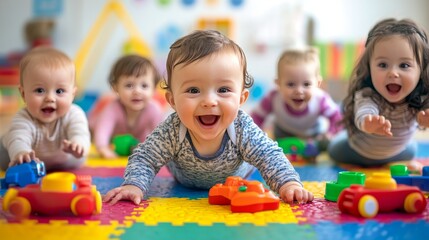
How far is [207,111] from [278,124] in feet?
3.54

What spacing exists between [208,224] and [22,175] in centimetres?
57

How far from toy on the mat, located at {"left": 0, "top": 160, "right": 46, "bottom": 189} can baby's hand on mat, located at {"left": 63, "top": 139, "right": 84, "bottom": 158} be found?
14cm

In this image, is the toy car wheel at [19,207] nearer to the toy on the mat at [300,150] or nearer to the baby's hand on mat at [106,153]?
the baby's hand on mat at [106,153]

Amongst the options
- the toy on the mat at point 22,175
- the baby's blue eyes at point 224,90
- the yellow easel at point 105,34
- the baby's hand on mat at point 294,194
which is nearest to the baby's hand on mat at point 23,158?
the toy on the mat at point 22,175

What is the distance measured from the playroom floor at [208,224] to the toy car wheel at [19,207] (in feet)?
0.06

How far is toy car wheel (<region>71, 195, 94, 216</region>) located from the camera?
987 millimetres

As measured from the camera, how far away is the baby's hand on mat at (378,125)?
50.4 inches

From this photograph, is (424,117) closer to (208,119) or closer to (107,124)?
(208,119)

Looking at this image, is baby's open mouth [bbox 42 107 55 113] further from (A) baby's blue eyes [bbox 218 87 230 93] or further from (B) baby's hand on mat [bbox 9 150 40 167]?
(A) baby's blue eyes [bbox 218 87 230 93]

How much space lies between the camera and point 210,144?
4.10ft

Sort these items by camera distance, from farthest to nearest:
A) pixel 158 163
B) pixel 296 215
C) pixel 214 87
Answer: pixel 158 163
pixel 214 87
pixel 296 215

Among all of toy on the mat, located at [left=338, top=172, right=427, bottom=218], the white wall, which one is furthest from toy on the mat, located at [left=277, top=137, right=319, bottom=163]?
the white wall

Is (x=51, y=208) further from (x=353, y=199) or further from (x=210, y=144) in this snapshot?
(x=353, y=199)

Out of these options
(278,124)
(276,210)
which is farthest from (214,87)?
(278,124)
